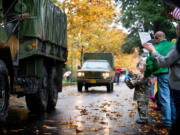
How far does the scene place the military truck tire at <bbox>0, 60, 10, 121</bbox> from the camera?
5.16 meters

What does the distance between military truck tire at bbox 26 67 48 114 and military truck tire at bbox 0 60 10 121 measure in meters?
1.68

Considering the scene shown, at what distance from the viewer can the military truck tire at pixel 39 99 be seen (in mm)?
7125

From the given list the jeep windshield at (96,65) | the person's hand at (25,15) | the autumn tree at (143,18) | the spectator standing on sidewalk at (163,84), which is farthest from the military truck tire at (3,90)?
the autumn tree at (143,18)

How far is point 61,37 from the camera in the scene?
30.4 ft

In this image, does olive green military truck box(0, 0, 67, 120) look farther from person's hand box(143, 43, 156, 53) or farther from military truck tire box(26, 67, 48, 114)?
person's hand box(143, 43, 156, 53)

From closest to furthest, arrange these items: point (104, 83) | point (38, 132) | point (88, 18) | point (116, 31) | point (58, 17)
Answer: point (38, 132)
point (58, 17)
point (88, 18)
point (104, 83)
point (116, 31)

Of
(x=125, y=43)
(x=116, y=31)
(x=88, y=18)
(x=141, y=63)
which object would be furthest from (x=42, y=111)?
(x=116, y=31)

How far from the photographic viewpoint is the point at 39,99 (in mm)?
7156

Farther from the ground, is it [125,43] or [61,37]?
[125,43]

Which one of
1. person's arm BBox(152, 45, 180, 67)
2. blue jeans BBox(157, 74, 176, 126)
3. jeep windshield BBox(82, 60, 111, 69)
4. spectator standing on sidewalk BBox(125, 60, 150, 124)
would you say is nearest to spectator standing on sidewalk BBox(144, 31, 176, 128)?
blue jeans BBox(157, 74, 176, 126)

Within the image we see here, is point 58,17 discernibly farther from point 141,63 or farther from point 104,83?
point 104,83

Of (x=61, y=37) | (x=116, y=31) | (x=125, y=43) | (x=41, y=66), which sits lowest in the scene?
(x=41, y=66)

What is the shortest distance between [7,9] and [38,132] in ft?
8.93

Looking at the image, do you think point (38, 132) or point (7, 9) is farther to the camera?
point (7, 9)
